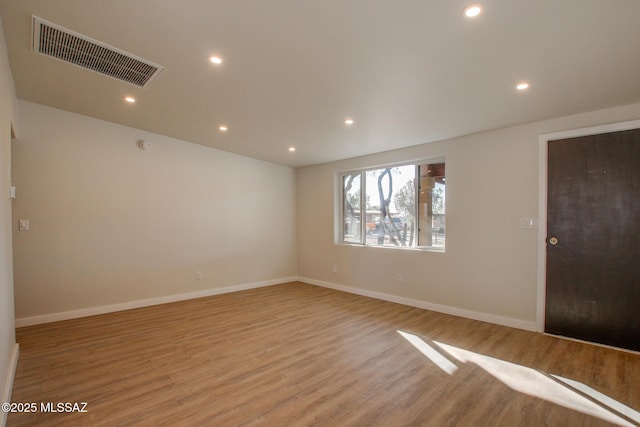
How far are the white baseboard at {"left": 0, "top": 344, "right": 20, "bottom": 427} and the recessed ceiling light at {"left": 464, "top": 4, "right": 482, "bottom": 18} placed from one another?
367cm

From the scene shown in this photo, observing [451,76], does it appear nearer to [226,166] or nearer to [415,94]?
[415,94]

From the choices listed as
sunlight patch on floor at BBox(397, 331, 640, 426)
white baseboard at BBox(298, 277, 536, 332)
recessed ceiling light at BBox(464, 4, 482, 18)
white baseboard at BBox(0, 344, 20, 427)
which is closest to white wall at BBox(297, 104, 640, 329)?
white baseboard at BBox(298, 277, 536, 332)

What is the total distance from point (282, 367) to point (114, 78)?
10.1 feet

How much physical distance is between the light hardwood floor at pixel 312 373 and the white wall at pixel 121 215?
Answer: 0.53 meters

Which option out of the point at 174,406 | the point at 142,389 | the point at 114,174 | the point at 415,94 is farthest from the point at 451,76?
the point at 114,174

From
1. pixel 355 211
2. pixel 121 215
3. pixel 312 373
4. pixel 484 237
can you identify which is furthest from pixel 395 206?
pixel 121 215

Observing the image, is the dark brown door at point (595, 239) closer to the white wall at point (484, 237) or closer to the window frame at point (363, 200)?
the white wall at point (484, 237)

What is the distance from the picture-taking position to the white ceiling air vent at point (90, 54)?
6.91ft

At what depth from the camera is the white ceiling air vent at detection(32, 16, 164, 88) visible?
2.11 metres

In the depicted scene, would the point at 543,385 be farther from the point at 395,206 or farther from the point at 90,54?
the point at 90,54

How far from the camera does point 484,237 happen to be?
3.80 m

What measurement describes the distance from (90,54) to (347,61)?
81.7 inches

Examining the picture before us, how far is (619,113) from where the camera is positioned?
A: 2979mm

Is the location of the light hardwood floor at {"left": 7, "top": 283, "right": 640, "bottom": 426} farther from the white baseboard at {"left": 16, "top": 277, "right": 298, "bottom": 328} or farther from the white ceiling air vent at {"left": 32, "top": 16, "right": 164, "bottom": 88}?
the white ceiling air vent at {"left": 32, "top": 16, "right": 164, "bottom": 88}
